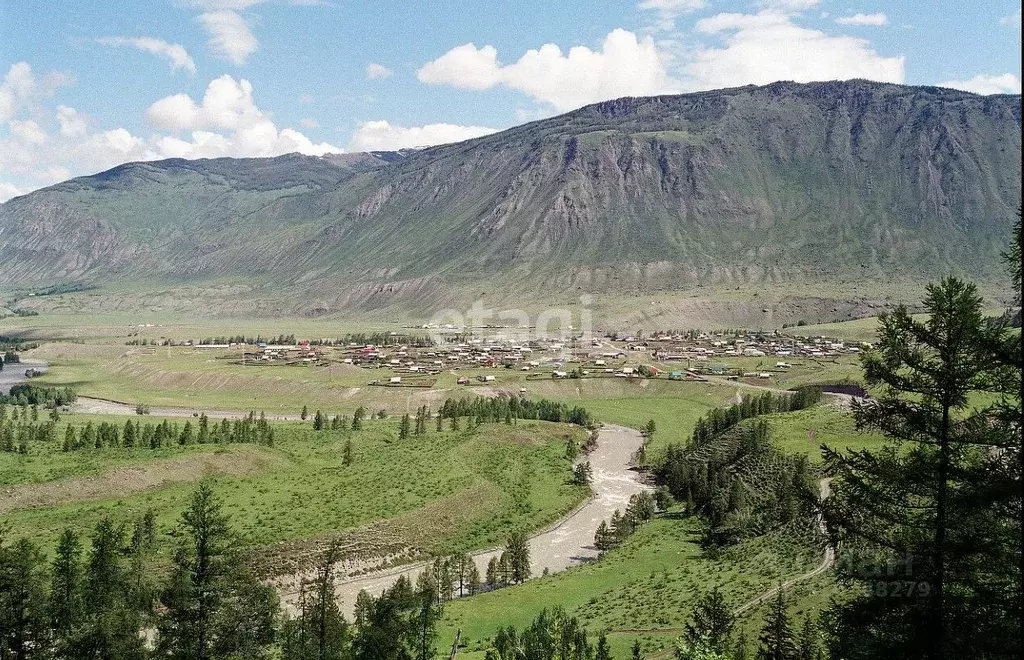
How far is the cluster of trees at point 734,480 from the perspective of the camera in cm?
5816

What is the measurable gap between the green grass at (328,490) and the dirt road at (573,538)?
7.84ft

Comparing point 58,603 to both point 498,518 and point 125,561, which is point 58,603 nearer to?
point 125,561

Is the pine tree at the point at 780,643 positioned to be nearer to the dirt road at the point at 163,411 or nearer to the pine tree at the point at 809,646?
the pine tree at the point at 809,646

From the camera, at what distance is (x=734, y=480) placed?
228 ft

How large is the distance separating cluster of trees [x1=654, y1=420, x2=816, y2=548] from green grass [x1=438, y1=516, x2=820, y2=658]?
10.3 feet

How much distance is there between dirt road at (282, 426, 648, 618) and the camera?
56.5 m

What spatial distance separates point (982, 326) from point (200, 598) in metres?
23.0

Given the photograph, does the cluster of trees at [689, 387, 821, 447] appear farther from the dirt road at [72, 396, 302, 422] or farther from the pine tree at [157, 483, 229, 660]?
the pine tree at [157, 483, 229, 660]

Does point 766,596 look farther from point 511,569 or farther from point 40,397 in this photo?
point 40,397

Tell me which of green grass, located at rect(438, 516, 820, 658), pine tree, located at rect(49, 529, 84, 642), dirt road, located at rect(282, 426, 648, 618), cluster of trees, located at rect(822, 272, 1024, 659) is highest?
cluster of trees, located at rect(822, 272, 1024, 659)

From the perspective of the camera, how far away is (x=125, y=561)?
167ft

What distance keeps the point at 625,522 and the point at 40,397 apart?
122028 millimetres

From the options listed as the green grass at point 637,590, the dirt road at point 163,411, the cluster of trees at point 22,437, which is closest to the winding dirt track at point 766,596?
the green grass at point 637,590

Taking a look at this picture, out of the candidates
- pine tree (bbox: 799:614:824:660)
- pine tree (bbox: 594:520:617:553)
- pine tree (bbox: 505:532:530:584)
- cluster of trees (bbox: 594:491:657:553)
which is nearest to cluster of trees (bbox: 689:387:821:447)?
cluster of trees (bbox: 594:491:657:553)
